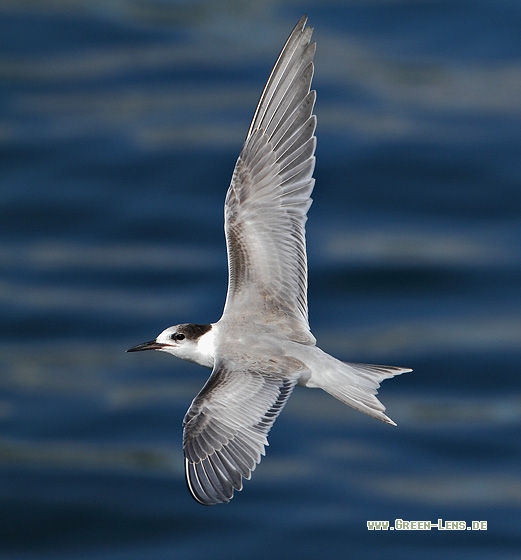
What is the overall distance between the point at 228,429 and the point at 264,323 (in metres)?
1.11

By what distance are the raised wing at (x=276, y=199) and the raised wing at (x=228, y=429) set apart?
891mm

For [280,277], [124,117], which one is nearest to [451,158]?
[124,117]

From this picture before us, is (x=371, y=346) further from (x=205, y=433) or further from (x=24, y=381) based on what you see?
(x=205, y=433)

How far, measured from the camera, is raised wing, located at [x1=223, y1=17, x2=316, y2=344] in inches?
344

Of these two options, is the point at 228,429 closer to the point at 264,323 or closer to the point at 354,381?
the point at 354,381

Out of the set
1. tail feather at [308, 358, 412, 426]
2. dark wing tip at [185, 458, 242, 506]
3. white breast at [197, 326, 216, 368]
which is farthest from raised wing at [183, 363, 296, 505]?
white breast at [197, 326, 216, 368]

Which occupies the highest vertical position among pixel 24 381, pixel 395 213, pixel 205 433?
pixel 395 213

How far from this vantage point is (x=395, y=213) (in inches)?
527

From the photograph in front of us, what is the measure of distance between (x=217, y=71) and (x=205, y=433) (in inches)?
327

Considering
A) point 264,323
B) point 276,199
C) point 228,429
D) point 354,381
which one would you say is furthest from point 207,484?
point 276,199

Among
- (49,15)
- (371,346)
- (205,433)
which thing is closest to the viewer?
(205,433)

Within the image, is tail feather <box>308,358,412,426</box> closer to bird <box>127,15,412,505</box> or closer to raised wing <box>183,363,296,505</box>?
bird <box>127,15,412,505</box>

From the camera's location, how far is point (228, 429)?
303 inches

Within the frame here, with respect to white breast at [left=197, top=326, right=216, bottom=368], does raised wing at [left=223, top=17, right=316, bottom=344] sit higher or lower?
higher
